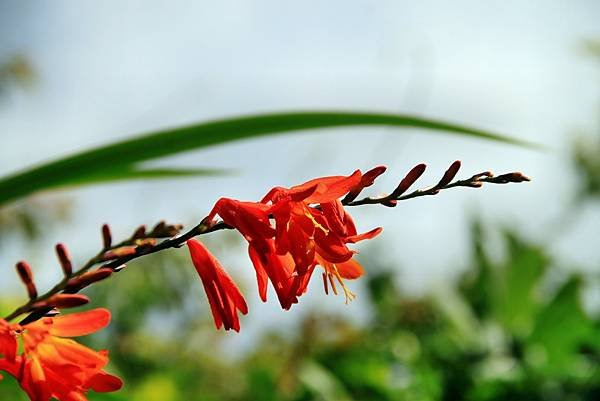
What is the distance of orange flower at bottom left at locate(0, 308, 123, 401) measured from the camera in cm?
39

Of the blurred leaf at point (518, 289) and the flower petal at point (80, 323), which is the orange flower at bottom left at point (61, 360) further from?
the blurred leaf at point (518, 289)

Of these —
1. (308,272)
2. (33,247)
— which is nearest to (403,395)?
(308,272)

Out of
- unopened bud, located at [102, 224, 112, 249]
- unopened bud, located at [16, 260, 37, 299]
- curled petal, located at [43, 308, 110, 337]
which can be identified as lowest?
curled petal, located at [43, 308, 110, 337]

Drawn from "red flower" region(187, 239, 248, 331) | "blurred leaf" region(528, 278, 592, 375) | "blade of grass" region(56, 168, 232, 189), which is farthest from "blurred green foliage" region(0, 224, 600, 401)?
"red flower" region(187, 239, 248, 331)

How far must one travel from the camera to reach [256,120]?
0.89m

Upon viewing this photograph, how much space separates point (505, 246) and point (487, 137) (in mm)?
2374

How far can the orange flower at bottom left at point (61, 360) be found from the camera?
39 centimetres

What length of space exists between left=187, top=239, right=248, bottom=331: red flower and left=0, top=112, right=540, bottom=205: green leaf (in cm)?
44

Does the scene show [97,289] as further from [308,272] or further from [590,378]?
[308,272]

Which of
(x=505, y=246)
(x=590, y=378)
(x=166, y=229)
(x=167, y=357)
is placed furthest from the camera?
(x=167, y=357)

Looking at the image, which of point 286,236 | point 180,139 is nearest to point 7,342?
point 286,236

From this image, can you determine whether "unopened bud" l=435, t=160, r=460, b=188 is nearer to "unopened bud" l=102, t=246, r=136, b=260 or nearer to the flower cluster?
the flower cluster

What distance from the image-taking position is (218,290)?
1.51 feet

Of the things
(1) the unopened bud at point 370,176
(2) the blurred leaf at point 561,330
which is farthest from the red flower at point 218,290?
(2) the blurred leaf at point 561,330
